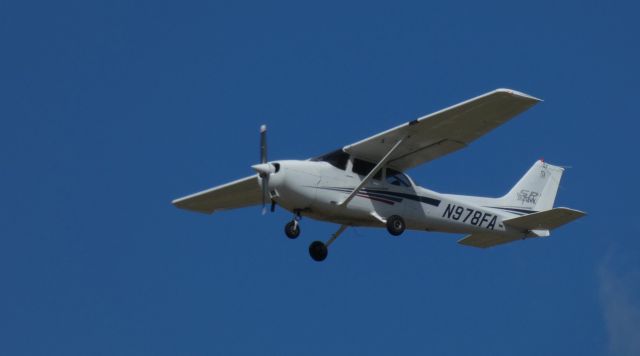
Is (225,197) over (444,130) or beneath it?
beneath

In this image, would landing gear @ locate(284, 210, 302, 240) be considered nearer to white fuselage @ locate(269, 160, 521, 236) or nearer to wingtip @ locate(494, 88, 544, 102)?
white fuselage @ locate(269, 160, 521, 236)

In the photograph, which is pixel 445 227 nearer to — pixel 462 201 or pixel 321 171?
pixel 462 201

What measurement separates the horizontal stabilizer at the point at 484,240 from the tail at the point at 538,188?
98 centimetres

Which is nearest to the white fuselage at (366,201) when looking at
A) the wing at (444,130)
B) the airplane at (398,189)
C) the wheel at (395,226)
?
the airplane at (398,189)

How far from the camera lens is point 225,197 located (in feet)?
80.2

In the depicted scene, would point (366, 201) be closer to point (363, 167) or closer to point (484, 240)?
point (363, 167)

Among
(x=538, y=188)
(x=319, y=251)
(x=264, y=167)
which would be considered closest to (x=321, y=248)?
(x=319, y=251)

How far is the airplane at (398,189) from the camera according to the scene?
21.0 meters

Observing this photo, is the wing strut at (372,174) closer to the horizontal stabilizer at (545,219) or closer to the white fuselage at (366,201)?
the white fuselage at (366,201)

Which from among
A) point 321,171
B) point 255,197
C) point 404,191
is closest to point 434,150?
point 404,191

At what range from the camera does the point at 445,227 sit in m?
23.2

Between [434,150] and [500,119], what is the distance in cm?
175

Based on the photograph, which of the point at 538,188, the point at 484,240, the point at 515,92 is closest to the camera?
the point at 515,92

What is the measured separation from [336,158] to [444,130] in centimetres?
203
